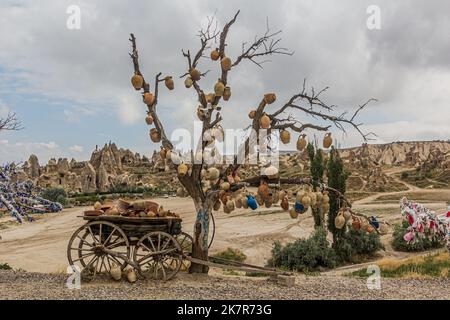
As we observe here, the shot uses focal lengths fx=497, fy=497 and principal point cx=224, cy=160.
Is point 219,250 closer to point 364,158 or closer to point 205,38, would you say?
point 205,38

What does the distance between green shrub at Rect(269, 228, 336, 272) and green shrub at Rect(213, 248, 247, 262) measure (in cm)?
169

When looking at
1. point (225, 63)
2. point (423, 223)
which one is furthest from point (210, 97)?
point (423, 223)

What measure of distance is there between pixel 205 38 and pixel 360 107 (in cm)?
324

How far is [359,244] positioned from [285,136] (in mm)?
12180

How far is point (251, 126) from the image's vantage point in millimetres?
9367

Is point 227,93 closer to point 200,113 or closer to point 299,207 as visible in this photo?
point 200,113

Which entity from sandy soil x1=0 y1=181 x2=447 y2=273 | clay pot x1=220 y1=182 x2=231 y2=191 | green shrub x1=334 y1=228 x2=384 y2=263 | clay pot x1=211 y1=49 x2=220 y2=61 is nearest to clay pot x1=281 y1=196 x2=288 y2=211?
clay pot x1=220 y1=182 x2=231 y2=191

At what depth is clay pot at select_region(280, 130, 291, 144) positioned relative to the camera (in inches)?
351

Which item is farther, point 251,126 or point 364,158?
point 364,158

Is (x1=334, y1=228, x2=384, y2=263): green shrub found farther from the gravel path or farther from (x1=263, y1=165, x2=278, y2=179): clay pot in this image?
(x1=263, y1=165, x2=278, y2=179): clay pot

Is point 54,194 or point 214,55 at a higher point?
point 214,55

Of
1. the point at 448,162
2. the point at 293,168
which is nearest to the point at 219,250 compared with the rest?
the point at 293,168

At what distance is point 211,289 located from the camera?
815cm

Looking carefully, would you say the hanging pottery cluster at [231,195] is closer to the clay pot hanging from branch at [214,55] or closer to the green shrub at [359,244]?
the clay pot hanging from branch at [214,55]
